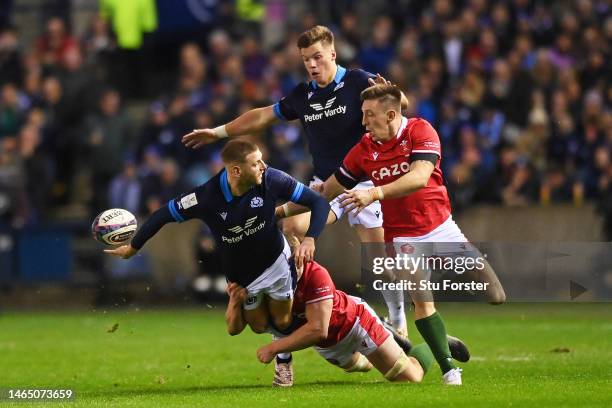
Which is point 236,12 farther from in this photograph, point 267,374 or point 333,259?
point 267,374

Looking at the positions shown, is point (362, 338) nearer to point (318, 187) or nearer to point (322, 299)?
point (322, 299)

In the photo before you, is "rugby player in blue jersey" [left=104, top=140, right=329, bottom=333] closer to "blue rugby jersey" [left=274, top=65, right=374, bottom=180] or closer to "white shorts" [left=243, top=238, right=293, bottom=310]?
"white shorts" [left=243, top=238, right=293, bottom=310]

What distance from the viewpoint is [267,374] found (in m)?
14.0

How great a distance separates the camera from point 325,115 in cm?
1374

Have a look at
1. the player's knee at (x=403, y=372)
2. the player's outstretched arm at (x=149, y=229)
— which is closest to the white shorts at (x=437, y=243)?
the player's knee at (x=403, y=372)

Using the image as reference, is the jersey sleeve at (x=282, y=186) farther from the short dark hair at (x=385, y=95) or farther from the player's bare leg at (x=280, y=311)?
the short dark hair at (x=385, y=95)

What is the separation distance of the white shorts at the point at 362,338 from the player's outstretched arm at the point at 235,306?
30.8 inches

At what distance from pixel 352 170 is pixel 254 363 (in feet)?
9.94

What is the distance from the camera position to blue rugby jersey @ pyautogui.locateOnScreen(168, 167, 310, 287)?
11953 mm

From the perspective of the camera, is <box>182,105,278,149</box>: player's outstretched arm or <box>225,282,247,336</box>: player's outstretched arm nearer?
<box>225,282,247,336</box>: player's outstretched arm

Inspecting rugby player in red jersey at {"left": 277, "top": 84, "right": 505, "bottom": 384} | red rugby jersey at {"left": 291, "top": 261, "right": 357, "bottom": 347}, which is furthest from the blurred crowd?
red rugby jersey at {"left": 291, "top": 261, "right": 357, "bottom": 347}

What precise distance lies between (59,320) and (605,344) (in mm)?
8630

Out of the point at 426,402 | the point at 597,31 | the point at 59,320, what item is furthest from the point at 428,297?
the point at 597,31

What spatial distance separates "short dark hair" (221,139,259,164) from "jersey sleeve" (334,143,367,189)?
4.57 ft
